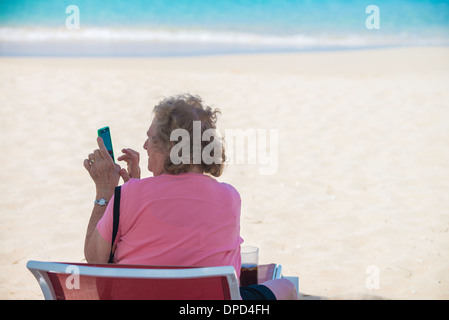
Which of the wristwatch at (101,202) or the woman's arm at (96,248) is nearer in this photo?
the woman's arm at (96,248)

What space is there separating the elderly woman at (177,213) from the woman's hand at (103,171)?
236mm

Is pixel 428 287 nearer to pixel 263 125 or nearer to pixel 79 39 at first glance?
pixel 263 125

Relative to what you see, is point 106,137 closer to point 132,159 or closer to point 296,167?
point 132,159

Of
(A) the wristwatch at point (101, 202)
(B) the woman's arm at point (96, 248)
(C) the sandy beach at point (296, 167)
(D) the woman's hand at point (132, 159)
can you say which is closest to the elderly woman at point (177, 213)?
(B) the woman's arm at point (96, 248)

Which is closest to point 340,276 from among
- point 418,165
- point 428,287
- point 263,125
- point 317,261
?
point 317,261

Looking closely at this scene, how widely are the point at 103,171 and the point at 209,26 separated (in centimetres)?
2517

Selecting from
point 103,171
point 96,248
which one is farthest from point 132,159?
point 96,248

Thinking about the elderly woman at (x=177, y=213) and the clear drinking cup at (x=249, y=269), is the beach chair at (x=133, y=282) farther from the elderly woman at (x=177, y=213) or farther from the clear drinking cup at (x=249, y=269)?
the clear drinking cup at (x=249, y=269)

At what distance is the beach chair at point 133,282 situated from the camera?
1639 mm

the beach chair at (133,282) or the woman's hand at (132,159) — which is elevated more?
the woman's hand at (132,159)

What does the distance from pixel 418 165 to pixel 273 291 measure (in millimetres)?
4572

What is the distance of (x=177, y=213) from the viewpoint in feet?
6.61

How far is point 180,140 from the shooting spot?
Result: 2.14 m

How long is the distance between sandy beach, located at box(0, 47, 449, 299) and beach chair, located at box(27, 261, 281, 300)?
3.24 feet
